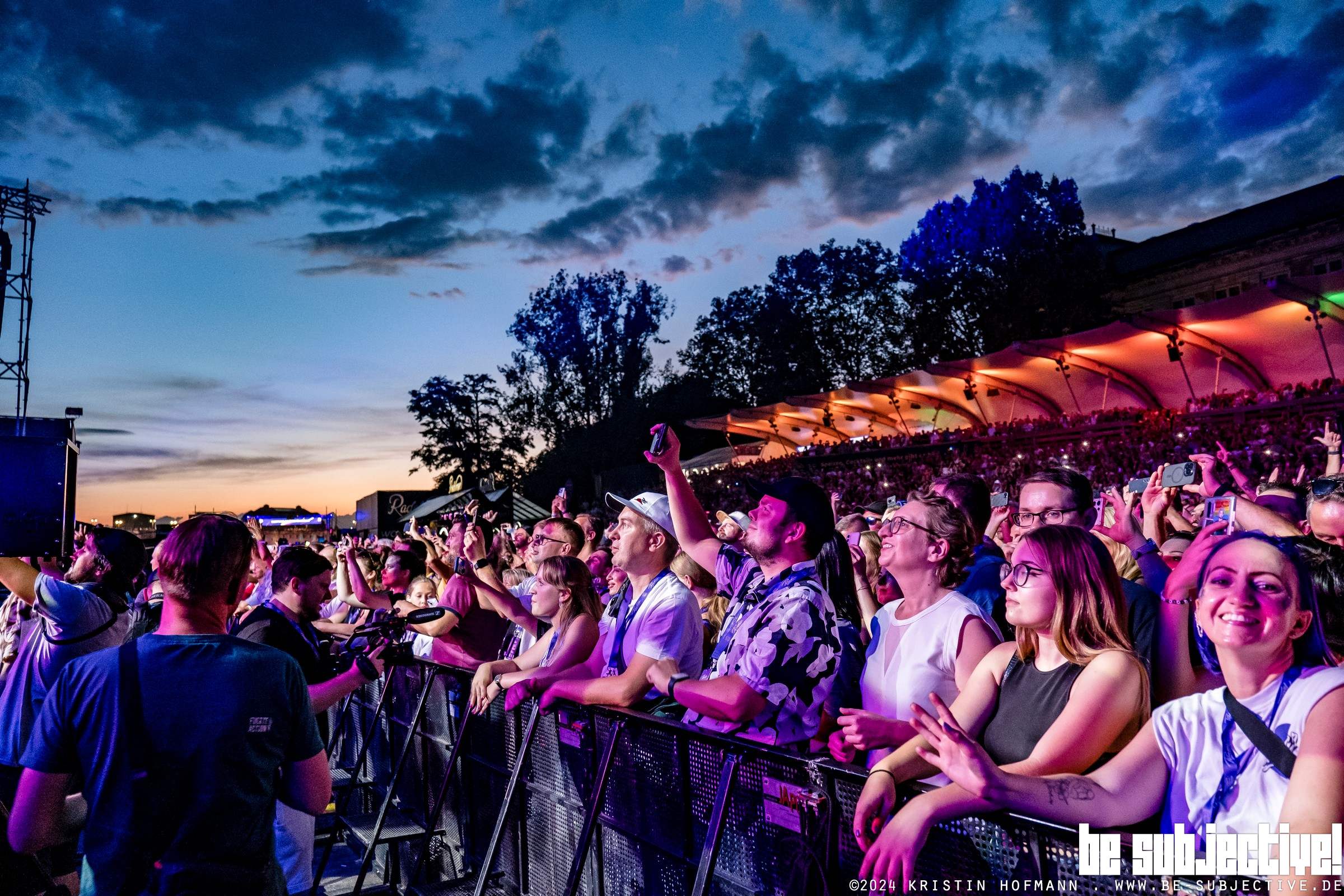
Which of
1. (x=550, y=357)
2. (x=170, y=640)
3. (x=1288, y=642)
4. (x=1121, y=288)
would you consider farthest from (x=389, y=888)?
(x=1121, y=288)

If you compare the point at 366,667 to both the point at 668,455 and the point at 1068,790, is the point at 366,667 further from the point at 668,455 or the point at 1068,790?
the point at 1068,790

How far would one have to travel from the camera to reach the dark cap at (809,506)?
3400mm

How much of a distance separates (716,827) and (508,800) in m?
1.79

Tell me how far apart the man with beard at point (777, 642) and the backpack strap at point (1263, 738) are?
4.11 ft

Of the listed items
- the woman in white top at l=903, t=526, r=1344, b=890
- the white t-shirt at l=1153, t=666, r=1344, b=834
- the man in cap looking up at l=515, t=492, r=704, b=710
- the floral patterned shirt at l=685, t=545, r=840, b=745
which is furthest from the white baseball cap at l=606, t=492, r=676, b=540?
the white t-shirt at l=1153, t=666, r=1344, b=834

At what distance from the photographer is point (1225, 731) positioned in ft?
6.88

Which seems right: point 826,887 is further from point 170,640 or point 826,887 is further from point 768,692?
point 170,640

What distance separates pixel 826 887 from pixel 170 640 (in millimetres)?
2065

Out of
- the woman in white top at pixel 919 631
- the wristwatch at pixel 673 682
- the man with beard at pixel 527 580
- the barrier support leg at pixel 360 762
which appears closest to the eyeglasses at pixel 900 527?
the woman in white top at pixel 919 631

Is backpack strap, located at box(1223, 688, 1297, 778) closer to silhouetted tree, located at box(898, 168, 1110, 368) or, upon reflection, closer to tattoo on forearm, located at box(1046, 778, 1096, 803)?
tattoo on forearm, located at box(1046, 778, 1096, 803)

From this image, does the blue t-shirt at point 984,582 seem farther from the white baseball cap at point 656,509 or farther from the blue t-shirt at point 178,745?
the blue t-shirt at point 178,745

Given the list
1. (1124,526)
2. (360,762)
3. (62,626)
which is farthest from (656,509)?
(360,762)

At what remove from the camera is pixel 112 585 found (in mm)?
5277

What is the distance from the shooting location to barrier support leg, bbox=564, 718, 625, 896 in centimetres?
370
